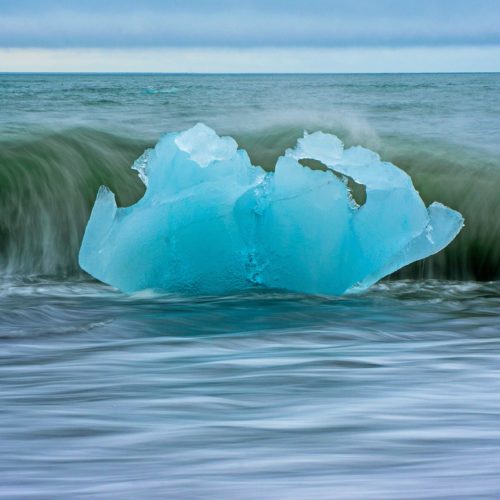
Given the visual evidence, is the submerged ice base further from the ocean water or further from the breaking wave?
the breaking wave

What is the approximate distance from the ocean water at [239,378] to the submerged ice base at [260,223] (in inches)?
7.1

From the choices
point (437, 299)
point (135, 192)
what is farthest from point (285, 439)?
point (135, 192)

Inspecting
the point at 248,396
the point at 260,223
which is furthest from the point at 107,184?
the point at 248,396

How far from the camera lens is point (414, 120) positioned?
20.6 meters

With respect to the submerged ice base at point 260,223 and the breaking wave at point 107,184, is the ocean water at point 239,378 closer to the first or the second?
the breaking wave at point 107,184

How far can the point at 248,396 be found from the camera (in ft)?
13.1

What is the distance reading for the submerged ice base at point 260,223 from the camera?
595 cm

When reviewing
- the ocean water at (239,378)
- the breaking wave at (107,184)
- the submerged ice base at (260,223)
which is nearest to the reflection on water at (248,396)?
the ocean water at (239,378)

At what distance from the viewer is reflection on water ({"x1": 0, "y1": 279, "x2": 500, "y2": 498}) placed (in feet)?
9.73

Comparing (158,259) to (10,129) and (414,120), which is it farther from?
(414,120)

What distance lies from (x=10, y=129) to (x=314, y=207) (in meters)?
6.52

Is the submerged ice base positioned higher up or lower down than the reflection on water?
higher up

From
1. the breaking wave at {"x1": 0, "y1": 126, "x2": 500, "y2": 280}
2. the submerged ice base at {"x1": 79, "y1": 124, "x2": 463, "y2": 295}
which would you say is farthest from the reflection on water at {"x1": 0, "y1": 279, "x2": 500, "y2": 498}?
the breaking wave at {"x1": 0, "y1": 126, "x2": 500, "y2": 280}

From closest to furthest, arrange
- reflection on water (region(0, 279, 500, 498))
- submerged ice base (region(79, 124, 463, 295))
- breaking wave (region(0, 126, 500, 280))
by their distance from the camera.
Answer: reflection on water (region(0, 279, 500, 498))
submerged ice base (region(79, 124, 463, 295))
breaking wave (region(0, 126, 500, 280))
